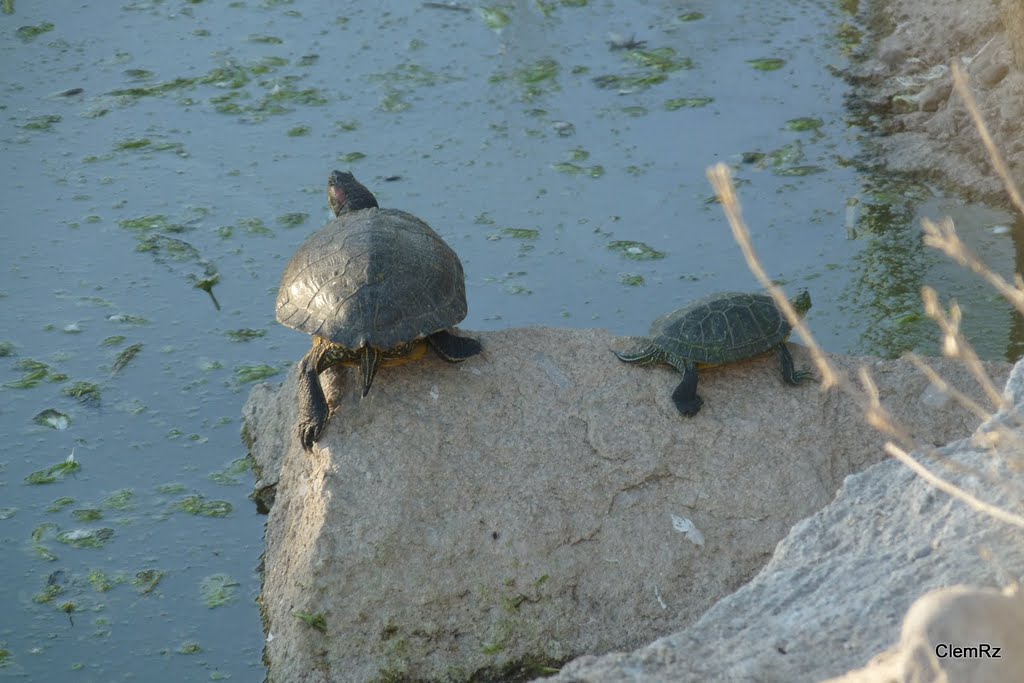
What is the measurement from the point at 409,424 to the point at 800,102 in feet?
15.2

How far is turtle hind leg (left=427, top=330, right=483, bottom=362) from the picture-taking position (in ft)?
16.3

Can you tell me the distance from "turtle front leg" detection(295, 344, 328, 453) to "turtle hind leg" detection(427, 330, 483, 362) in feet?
1.62

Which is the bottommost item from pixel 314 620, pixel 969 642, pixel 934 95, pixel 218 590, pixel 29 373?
pixel 29 373

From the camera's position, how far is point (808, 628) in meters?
3.10

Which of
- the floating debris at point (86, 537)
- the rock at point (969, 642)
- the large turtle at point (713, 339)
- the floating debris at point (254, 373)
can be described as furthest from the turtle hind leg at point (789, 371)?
the floating debris at point (86, 537)

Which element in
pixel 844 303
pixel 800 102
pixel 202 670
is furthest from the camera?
pixel 800 102

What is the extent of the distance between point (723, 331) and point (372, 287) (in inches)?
55.2

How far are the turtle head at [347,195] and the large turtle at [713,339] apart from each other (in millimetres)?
1600

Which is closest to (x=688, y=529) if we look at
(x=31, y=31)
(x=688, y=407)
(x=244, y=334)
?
(x=688, y=407)

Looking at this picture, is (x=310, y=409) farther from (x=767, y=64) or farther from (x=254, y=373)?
(x=767, y=64)

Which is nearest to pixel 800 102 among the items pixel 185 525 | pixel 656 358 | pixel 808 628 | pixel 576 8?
pixel 576 8

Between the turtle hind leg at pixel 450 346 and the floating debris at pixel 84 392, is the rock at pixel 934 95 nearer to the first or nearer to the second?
the turtle hind leg at pixel 450 346

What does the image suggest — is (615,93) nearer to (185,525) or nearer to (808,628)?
(185,525)

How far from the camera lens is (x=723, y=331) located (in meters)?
4.96
